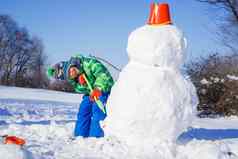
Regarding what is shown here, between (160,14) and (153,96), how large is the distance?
3.04ft

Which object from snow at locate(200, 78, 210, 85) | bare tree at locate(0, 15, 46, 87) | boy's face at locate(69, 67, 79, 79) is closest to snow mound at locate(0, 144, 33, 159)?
boy's face at locate(69, 67, 79, 79)

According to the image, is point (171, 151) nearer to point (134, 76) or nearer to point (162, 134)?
point (162, 134)

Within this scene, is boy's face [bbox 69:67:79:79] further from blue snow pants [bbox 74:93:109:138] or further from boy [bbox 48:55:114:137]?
blue snow pants [bbox 74:93:109:138]

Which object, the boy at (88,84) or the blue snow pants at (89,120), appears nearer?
the boy at (88,84)

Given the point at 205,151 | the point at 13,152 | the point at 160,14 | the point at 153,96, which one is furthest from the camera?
the point at 160,14

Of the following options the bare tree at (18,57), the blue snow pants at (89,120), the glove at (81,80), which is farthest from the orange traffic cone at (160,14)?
the bare tree at (18,57)

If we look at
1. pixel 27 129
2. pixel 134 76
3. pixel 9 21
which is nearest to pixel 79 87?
pixel 27 129

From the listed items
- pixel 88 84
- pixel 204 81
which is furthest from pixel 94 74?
pixel 204 81

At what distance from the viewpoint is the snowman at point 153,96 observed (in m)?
3.92

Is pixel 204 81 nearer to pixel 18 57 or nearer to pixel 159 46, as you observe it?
pixel 159 46

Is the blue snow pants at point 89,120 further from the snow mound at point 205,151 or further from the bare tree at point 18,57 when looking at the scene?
the bare tree at point 18,57

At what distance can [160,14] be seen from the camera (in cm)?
432

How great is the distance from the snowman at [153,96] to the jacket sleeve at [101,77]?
88 cm

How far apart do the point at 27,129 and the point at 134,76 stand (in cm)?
208
